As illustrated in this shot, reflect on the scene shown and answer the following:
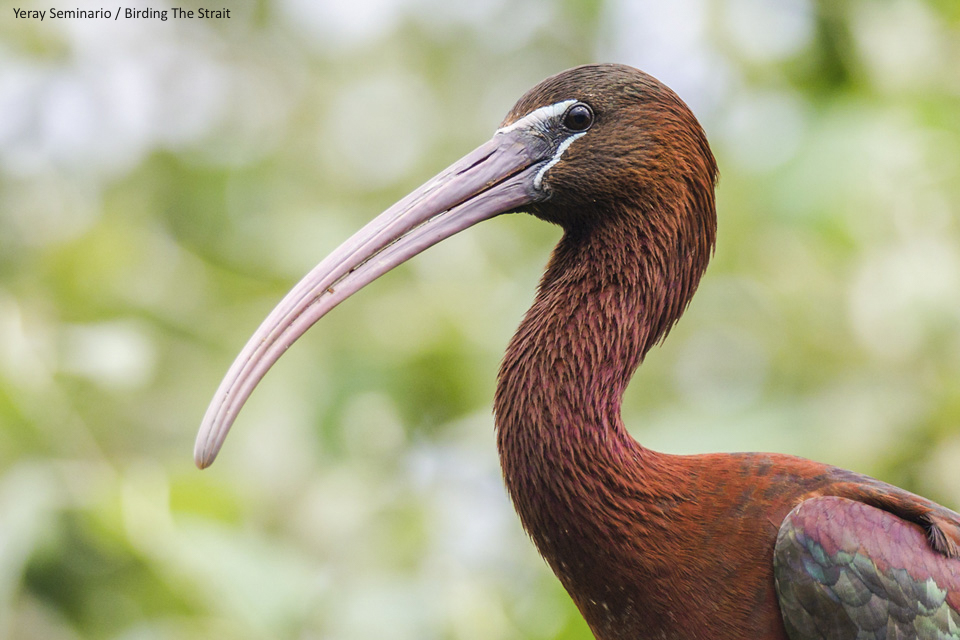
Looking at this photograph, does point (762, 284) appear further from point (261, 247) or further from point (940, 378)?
point (261, 247)

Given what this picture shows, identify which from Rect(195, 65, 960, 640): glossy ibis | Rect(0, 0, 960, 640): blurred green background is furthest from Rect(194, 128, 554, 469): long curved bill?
Rect(0, 0, 960, 640): blurred green background

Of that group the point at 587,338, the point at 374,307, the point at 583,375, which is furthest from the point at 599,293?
the point at 374,307

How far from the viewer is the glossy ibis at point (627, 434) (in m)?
2.85

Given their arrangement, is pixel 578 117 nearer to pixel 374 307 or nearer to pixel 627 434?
pixel 627 434

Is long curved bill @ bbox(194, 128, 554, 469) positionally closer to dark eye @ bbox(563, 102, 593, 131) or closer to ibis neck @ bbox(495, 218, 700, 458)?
dark eye @ bbox(563, 102, 593, 131)

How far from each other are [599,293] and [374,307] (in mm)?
4384

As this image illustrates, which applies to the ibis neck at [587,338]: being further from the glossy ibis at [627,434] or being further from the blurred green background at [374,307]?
the blurred green background at [374,307]

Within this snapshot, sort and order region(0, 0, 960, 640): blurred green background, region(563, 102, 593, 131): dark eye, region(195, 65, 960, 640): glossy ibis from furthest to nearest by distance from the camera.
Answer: region(0, 0, 960, 640): blurred green background
region(563, 102, 593, 131): dark eye
region(195, 65, 960, 640): glossy ibis

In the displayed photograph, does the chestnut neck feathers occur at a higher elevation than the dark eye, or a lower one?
lower

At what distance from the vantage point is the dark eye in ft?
10.2

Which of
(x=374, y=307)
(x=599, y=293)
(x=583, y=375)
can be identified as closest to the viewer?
(x=583, y=375)

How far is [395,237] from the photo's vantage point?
3086 millimetres

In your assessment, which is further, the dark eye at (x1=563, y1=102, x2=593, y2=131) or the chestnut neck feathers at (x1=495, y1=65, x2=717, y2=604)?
the dark eye at (x1=563, y1=102, x2=593, y2=131)

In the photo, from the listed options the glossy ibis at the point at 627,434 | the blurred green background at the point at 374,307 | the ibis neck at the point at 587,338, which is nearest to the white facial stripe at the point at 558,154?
the glossy ibis at the point at 627,434
